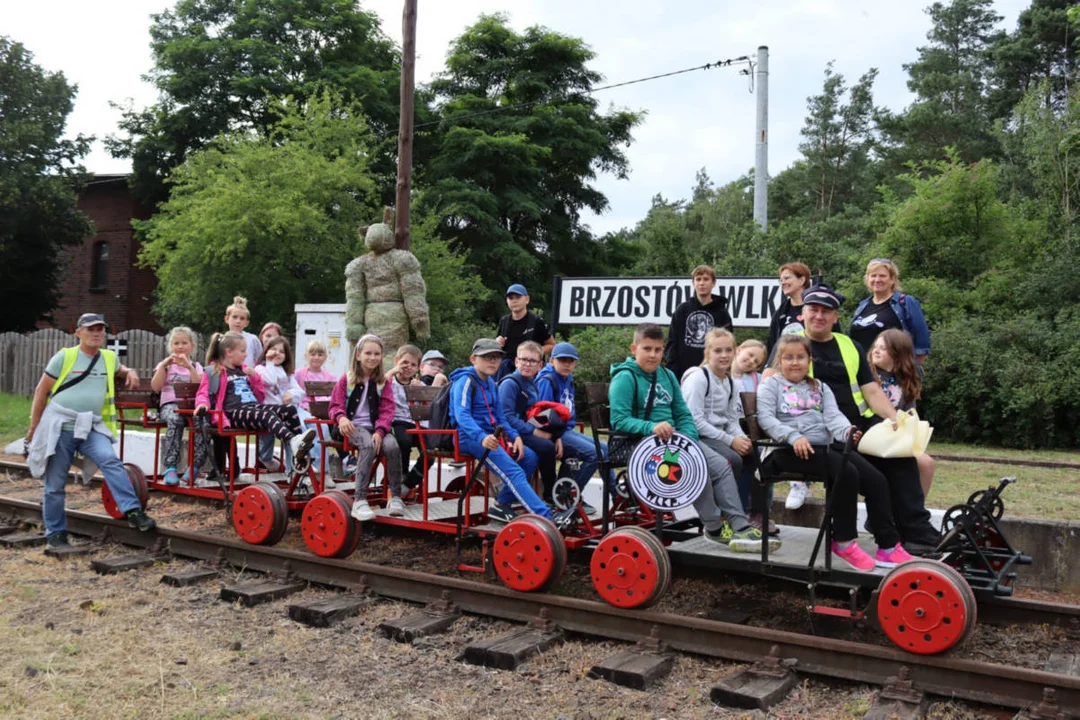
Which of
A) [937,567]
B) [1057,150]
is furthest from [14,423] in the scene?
[1057,150]

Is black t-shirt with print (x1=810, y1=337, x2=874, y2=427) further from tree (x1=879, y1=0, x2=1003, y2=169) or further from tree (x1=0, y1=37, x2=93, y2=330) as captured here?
tree (x1=879, y1=0, x2=1003, y2=169)

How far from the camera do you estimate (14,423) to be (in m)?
16.3

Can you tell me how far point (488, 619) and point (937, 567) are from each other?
2703mm

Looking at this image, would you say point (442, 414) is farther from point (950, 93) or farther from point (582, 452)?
point (950, 93)

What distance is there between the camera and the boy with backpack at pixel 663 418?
218 inches

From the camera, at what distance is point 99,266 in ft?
112

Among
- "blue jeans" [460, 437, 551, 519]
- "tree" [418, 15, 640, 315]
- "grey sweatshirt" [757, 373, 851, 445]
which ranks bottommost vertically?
"blue jeans" [460, 437, 551, 519]

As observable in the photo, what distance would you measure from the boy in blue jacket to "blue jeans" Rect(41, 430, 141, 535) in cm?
298

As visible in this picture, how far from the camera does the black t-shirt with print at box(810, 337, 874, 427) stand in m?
5.41

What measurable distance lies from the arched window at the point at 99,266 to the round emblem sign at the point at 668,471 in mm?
33559

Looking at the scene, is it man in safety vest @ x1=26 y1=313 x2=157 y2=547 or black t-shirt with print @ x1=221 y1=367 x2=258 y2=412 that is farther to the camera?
black t-shirt with print @ x1=221 y1=367 x2=258 y2=412

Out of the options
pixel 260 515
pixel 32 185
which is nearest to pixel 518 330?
pixel 260 515

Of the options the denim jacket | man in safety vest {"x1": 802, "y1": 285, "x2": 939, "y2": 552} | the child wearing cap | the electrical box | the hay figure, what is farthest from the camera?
the electrical box

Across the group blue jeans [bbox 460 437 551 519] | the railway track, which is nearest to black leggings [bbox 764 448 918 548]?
the railway track
